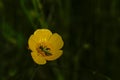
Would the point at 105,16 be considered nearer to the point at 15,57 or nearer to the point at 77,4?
the point at 77,4

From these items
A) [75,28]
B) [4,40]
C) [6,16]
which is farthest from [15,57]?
[75,28]

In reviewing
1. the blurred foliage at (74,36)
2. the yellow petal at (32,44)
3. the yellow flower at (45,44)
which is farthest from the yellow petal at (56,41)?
the blurred foliage at (74,36)

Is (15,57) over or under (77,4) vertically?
under

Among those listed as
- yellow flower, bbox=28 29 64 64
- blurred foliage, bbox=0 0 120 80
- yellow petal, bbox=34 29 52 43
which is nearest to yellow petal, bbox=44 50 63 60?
yellow flower, bbox=28 29 64 64

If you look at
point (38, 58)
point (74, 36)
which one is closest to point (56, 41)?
point (38, 58)

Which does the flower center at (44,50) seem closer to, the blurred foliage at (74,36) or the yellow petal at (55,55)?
the yellow petal at (55,55)

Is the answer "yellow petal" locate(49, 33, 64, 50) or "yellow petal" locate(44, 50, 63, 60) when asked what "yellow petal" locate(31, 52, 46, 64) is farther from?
"yellow petal" locate(49, 33, 64, 50)
